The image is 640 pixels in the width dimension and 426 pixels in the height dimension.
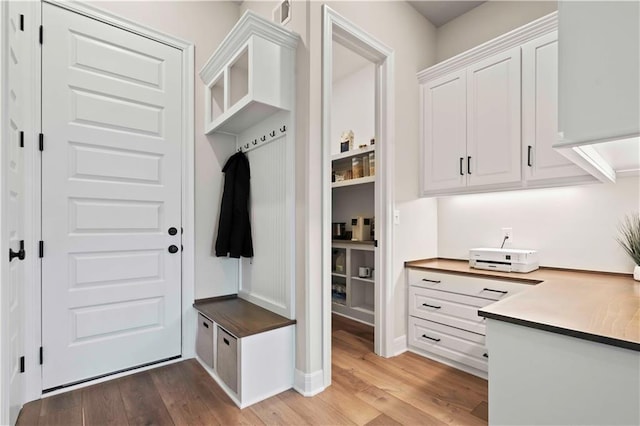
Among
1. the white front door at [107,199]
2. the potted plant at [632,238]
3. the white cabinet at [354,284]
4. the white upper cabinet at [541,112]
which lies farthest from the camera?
the white cabinet at [354,284]

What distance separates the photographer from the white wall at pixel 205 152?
2.49 m

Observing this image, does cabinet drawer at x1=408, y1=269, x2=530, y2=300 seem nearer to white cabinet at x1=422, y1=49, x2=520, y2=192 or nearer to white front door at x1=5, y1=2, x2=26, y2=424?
white cabinet at x1=422, y1=49, x2=520, y2=192

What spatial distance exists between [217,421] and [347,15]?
2.74 m

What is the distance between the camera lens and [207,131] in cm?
256

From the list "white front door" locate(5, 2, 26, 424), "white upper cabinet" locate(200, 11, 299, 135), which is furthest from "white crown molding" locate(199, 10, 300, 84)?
"white front door" locate(5, 2, 26, 424)

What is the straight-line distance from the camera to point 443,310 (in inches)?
95.4

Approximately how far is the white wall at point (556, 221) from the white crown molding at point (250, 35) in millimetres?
1962

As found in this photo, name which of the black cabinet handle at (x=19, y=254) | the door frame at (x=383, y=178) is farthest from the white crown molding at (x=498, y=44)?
the black cabinet handle at (x=19, y=254)

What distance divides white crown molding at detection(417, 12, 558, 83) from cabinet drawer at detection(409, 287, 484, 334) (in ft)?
6.09

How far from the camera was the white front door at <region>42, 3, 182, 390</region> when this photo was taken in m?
2.00

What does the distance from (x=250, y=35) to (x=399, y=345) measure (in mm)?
2549

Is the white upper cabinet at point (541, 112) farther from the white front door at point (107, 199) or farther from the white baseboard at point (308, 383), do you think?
the white front door at point (107, 199)

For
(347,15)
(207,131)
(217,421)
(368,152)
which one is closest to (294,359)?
(217,421)

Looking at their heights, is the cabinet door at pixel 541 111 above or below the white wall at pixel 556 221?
above
